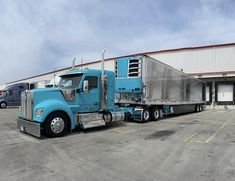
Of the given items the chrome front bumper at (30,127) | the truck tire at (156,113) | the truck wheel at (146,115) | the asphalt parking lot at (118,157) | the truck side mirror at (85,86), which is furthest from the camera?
the truck tire at (156,113)

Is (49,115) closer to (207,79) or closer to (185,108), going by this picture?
(185,108)

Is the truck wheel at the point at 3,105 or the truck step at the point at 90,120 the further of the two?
the truck wheel at the point at 3,105

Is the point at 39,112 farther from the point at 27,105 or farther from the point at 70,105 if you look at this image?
the point at 70,105

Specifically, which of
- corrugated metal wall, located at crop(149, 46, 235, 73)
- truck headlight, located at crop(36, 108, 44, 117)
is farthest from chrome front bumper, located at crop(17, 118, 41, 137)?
corrugated metal wall, located at crop(149, 46, 235, 73)

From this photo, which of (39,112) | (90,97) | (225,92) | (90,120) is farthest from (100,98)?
(225,92)

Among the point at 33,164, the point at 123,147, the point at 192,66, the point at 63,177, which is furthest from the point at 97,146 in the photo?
the point at 192,66

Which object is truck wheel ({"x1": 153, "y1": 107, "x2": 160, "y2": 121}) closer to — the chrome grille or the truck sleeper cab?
the truck sleeper cab

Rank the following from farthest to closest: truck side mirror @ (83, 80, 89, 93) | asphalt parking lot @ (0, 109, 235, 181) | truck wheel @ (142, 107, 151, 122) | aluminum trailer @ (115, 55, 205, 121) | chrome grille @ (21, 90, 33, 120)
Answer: truck wheel @ (142, 107, 151, 122)
aluminum trailer @ (115, 55, 205, 121)
truck side mirror @ (83, 80, 89, 93)
chrome grille @ (21, 90, 33, 120)
asphalt parking lot @ (0, 109, 235, 181)

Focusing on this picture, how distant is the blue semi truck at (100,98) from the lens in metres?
10.0

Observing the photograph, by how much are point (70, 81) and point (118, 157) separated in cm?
549

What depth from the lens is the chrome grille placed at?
10.2 meters

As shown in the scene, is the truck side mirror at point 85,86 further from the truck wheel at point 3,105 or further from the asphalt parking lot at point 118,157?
the truck wheel at point 3,105

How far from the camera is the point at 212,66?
1259 inches

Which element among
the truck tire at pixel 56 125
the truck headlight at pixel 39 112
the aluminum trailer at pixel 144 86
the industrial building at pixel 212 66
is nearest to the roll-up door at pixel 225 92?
the industrial building at pixel 212 66
